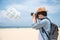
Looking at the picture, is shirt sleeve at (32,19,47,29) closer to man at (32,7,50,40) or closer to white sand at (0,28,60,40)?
man at (32,7,50,40)

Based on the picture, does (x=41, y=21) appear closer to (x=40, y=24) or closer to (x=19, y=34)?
(x=40, y=24)

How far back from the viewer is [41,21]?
5.78 ft

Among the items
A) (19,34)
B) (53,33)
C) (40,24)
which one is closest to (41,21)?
(40,24)

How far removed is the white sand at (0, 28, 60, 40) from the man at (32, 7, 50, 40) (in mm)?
109

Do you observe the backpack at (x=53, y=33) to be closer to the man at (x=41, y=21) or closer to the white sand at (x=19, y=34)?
the man at (x=41, y=21)

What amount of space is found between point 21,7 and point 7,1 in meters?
0.20

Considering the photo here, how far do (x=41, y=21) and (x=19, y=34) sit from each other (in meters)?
0.34

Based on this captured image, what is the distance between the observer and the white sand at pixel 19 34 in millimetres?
1871

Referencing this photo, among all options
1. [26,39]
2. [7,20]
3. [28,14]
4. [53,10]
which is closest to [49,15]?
[53,10]

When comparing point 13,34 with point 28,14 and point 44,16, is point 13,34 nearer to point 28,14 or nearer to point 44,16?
point 28,14

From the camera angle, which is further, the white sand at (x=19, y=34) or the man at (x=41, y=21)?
the white sand at (x=19, y=34)

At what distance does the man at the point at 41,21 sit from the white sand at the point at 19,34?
0.11m

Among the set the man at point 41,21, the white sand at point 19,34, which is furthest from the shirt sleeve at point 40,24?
the white sand at point 19,34

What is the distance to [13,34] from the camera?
1.90m
